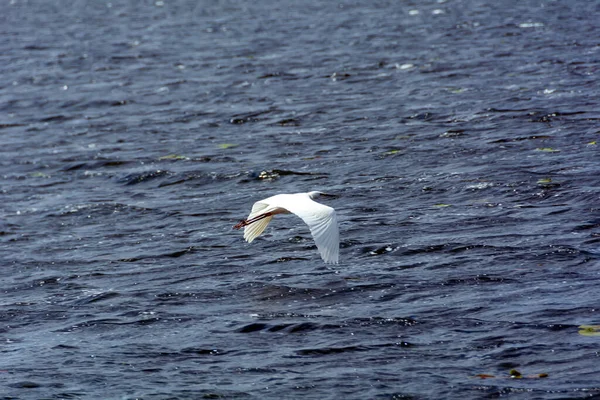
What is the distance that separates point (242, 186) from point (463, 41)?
9.91 m

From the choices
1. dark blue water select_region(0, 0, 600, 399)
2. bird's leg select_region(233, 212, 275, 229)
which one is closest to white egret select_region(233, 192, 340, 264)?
bird's leg select_region(233, 212, 275, 229)

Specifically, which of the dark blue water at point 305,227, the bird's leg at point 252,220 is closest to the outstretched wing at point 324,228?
the dark blue water at point 305,227

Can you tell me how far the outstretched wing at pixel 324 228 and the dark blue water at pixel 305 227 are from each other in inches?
13.1

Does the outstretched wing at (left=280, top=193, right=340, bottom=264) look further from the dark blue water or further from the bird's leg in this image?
the bird's leg

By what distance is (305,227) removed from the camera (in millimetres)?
9633

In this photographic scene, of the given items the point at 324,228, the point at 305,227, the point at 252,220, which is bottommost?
the point at 305,227

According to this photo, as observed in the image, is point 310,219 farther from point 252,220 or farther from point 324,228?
point 252,220

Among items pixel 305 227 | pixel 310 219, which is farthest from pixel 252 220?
pixel 305 227

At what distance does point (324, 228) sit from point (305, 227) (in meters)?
2.10

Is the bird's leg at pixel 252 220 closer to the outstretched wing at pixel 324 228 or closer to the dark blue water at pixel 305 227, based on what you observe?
the dark blue water at pixel 305 227

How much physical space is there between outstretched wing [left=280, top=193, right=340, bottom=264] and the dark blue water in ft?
1.09

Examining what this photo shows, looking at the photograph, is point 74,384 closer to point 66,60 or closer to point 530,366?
point 530,366

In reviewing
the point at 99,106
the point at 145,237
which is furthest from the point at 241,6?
the point at 145,237

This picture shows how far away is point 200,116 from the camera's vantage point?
15297mm
